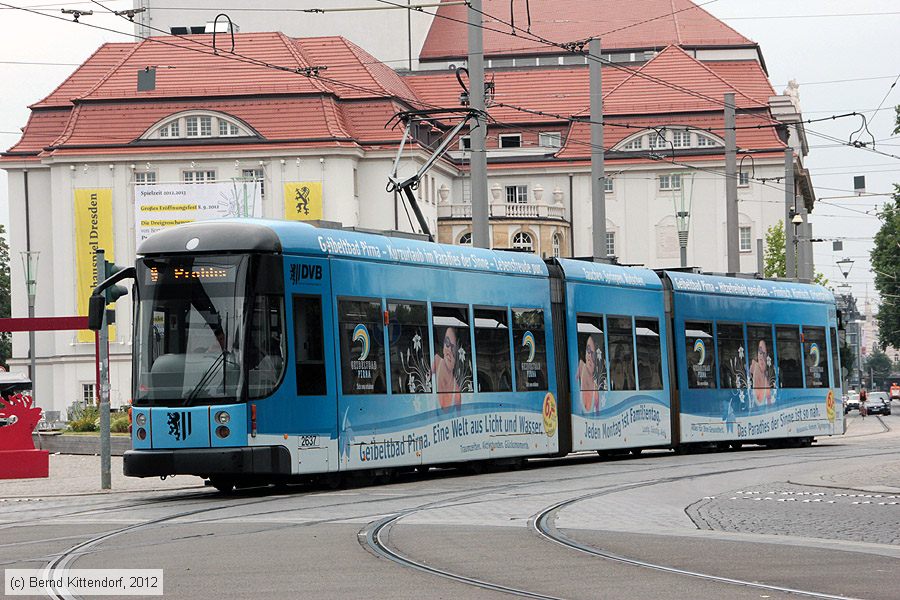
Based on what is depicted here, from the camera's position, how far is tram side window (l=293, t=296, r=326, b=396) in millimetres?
18781

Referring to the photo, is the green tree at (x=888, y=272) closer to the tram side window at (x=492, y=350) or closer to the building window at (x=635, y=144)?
the building window at (x=635, y=144)

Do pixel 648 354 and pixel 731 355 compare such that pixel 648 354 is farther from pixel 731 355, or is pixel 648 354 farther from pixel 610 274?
pixel 731 355

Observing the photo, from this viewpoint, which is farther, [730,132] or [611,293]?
[730,132]

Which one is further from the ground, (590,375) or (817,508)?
(590,375)

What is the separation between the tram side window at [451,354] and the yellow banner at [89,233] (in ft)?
193

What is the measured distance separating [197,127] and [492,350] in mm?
61397

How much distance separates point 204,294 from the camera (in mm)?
18453

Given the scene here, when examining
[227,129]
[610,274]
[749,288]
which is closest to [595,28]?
[227,129]

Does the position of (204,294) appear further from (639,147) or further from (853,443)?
(639,147)

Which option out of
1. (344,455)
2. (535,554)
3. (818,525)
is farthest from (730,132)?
(535,554)

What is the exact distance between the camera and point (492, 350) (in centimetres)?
2306

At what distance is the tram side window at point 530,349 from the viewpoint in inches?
933

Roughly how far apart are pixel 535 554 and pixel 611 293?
1438cm

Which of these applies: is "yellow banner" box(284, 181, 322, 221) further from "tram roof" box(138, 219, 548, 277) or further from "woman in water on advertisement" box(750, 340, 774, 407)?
"tram roof" box(138, 219, 548, 277)
